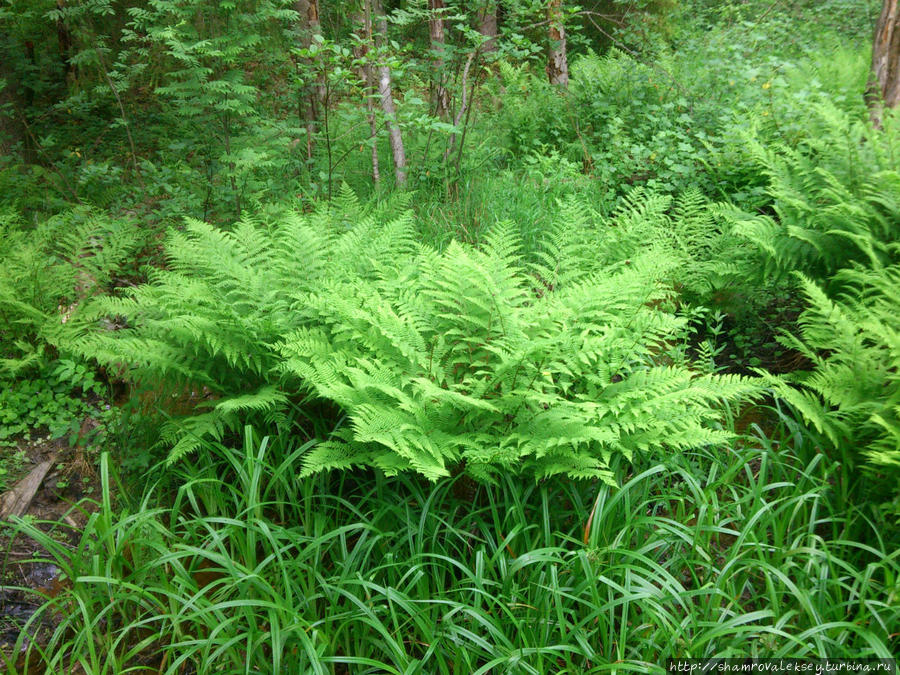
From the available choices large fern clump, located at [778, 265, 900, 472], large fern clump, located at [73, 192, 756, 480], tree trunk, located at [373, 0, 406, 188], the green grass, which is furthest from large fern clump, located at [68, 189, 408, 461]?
large fern clump, located at [778, 265, 900, 472]

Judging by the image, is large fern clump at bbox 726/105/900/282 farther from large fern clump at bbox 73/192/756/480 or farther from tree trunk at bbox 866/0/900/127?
tree trunk at bbox 866/0/900/127

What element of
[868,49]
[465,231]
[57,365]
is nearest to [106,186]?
[57,365]

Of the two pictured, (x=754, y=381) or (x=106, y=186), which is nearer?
(x=754, y=381)

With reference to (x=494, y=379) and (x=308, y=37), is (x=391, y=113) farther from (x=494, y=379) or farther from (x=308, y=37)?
(x=494, y=379)

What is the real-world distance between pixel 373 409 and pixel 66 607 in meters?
1.67

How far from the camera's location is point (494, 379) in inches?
96.5

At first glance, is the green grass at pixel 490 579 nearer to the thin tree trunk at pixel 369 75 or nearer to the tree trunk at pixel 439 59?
the thin tree trunk at pixel 369 75

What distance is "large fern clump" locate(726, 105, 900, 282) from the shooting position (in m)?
3.08

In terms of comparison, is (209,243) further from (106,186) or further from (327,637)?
(106,186)

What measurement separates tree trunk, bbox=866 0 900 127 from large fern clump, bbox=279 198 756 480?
290 centimetres

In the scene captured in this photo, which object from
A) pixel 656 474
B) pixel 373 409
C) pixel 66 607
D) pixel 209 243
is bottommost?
pixel 66 607

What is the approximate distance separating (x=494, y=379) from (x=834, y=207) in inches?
87.1

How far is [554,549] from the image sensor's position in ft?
7.27

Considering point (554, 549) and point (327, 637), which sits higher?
point (554, 549)
